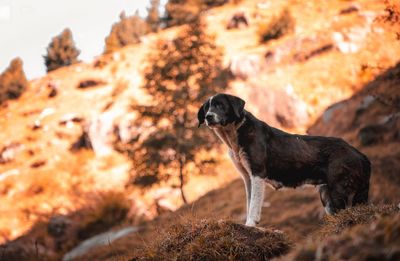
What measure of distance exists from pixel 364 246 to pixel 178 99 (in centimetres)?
1537

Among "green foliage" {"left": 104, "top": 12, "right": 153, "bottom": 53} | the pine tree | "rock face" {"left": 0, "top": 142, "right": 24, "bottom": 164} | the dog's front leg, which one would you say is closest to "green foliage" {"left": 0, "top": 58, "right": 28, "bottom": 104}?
"green foliage" {"left": 104, "top": 12, "right": 153, "bottom": 53}

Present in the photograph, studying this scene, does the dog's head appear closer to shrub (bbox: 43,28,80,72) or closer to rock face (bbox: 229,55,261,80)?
rock face (bbox: 229,55,261,80)

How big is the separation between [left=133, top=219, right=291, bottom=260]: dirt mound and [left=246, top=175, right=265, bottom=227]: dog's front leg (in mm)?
256

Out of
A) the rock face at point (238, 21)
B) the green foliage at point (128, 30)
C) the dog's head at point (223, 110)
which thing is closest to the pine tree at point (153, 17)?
the green foliage at point (128, 30)

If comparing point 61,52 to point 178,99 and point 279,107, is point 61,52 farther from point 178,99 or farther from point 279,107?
point 178,99

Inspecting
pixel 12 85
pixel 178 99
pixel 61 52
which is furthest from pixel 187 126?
pixel 61 52

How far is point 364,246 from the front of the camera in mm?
2510

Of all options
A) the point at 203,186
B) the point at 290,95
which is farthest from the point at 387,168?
the point at 290,95

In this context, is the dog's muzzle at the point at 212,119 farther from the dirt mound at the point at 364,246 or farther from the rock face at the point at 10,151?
the rock face at the point at 10,151

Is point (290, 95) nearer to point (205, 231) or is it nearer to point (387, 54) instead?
point (387, 54)

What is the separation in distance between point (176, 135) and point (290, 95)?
10323 mm

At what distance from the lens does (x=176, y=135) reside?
1712 centimetres

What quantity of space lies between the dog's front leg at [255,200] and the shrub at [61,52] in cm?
5615

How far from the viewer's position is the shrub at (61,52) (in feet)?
186
